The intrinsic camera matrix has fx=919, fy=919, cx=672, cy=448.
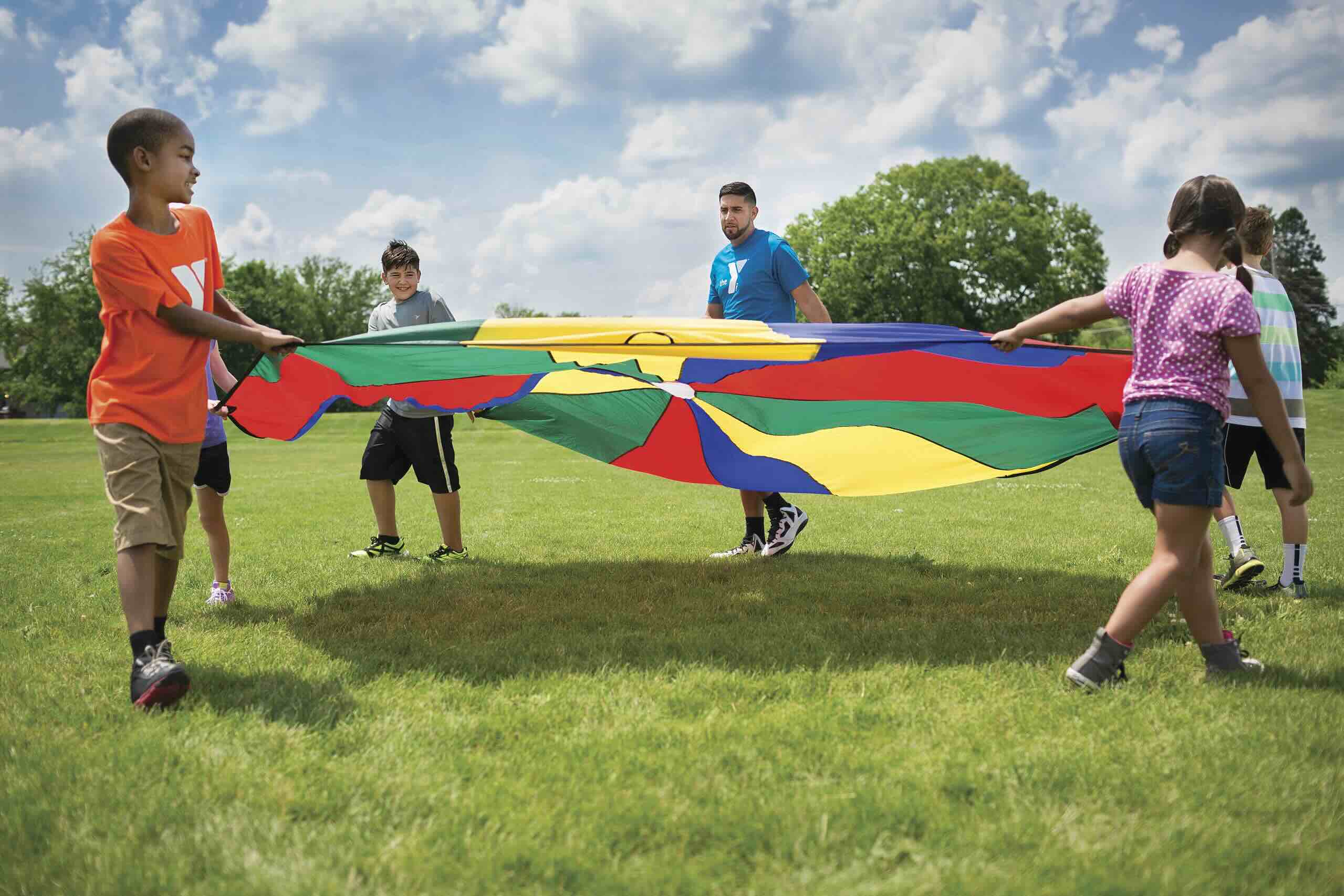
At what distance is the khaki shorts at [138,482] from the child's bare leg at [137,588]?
4 centimetres

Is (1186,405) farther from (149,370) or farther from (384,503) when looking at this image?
(384,503)

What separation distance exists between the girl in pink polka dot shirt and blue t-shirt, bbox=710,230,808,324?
247cm

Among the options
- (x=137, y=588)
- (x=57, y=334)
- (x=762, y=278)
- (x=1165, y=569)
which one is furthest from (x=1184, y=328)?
(x=57, y=334)

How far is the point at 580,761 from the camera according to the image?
Result: 259 centimetres

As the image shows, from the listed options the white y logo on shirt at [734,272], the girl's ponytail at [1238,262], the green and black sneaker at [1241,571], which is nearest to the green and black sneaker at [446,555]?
the white y logo on shirt at [734,272]

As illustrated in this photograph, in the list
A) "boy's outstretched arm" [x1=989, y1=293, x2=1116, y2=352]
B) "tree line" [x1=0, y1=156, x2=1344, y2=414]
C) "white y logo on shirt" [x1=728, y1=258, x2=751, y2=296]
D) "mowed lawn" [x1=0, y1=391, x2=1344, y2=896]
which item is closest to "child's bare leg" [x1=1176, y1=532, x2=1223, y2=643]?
"mowed lawn" [x1=0, y1=391, x2=1344, y2=896]

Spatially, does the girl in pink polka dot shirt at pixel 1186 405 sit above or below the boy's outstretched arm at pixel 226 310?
below

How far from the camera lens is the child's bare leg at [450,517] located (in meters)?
5.81

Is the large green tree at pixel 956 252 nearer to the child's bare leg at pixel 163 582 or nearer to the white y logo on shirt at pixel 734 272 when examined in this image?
the white y logo on shirt at pixel 734 272

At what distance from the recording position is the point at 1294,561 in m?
4.57

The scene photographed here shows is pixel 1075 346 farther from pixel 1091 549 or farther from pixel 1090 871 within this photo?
pixel 1090 871

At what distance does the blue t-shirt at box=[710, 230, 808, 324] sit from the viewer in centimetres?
553

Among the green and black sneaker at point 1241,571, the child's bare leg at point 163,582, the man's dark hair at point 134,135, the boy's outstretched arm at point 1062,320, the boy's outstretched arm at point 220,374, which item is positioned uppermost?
the man's dark hair at point 134,135

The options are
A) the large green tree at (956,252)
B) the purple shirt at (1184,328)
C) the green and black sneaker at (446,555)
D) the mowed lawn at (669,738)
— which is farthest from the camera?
the large green tree at (956,252)
